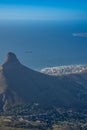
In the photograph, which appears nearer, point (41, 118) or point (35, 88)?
point (41, 118)

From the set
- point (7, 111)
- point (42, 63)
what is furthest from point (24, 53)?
point (7, 111)

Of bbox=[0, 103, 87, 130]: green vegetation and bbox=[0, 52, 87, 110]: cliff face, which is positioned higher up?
bbox=[0, 52, 87, 110]: cliff face

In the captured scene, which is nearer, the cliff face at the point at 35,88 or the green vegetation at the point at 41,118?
the green vegetation at the point at 41,118

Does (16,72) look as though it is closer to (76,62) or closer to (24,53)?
(76,62)

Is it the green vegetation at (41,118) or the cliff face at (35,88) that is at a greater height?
the cliff face at (35,88)

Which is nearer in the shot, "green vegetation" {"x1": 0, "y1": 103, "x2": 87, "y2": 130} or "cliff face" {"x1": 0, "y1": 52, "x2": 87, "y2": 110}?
"green vegetation" {"x1": 0, "y1": 103, "x2": 87, "y2": 130}

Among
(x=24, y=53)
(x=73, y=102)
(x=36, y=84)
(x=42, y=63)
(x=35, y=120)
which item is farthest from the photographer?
(x=24, y=53)

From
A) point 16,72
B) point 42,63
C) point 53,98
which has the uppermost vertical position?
point 42,63

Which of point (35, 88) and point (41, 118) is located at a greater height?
point (35, 88)
